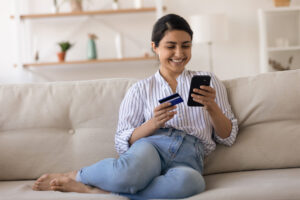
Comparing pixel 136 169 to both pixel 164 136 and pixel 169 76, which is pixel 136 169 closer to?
pixel 164 136

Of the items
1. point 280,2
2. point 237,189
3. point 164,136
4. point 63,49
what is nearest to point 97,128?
point 164,136

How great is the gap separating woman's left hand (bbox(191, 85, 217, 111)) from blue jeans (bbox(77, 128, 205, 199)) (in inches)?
6.2

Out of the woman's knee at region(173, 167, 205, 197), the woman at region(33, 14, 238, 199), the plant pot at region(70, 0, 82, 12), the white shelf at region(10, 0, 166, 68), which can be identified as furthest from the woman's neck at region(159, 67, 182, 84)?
the plant pot at region(70, 0, 82, 12)

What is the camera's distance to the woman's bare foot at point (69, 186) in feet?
4.91

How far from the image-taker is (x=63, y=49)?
4219 mm

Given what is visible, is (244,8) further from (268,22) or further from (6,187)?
(6,187)

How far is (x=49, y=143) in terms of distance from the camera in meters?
1.79

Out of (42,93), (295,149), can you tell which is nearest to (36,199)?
(42,93)

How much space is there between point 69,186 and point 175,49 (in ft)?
2.35

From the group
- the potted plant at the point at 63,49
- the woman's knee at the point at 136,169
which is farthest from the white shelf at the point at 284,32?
the woman's knee at the point at 136,169

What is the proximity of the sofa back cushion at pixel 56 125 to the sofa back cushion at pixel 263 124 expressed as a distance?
472 millimetres

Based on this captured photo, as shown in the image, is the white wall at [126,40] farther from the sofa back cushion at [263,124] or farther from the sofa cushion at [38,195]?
the sofa cushion at [38,195]

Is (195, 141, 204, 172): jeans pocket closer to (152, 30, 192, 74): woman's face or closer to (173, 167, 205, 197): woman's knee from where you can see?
(173, 167, 205, 197): woman's knee

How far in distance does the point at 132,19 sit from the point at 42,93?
Answer: 109 inches
